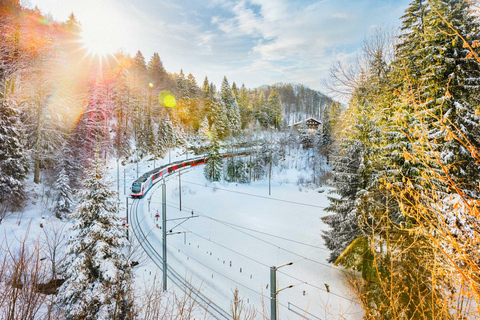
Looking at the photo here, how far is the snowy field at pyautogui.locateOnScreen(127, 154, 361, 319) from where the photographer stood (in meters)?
13.8

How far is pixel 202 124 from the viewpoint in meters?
52.4

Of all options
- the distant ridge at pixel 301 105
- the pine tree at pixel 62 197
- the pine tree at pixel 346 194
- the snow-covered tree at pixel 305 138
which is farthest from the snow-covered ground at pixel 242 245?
the distant ridge at pixel 301 105

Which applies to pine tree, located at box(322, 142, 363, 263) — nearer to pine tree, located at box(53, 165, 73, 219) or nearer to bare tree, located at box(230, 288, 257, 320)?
bare tree, located at box(230, 288, 257, 320)

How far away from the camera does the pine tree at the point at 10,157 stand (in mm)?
16859

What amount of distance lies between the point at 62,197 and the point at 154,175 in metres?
13.9

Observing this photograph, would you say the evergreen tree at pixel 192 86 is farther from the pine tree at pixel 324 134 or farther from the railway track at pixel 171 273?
the railway track at pixel 171 273

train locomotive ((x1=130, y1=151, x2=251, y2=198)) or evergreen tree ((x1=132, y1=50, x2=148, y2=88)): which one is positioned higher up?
evergreen tree ((x1=132, y1=50, x2=148, y2=88))

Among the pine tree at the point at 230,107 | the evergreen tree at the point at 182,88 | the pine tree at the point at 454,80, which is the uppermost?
the evergreen tree at the point at 182,88

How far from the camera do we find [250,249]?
1986 cm

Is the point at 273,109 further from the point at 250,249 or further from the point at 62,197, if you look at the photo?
the point at 62,197

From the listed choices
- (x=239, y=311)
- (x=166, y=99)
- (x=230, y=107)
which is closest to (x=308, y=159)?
(x=230, y=107)

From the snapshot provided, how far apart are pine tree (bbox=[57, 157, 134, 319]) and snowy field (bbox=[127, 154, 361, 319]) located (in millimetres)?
3147

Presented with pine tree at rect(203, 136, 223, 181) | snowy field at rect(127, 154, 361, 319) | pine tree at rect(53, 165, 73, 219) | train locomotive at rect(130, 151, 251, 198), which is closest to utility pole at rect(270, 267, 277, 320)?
snowy field at rect(127, 154, 361, 319)

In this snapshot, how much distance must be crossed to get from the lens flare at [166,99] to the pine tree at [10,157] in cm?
3544
